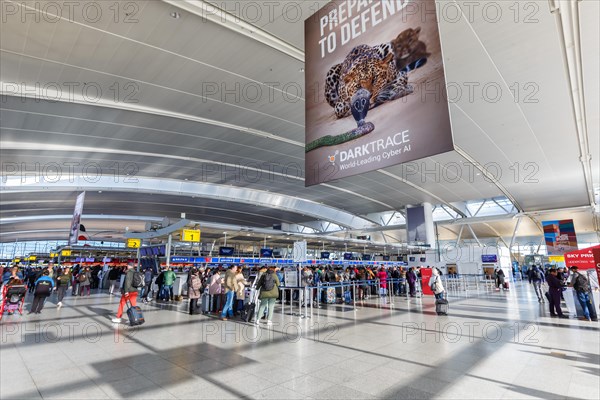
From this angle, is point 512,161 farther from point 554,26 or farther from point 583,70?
point 554,26

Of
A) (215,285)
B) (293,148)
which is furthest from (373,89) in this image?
(293,148)

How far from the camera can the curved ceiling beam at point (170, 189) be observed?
17.9 meters

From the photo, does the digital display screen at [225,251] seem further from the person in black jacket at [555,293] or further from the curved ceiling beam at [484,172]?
the person in black jacket at [555,293]

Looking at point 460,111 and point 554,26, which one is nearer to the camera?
point 554,26

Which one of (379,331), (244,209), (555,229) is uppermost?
(244,209)

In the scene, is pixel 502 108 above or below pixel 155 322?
above

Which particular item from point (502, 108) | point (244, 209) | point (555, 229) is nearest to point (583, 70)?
point (502, 108)

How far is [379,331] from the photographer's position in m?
7.92

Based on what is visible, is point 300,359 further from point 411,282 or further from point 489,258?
point 489,258

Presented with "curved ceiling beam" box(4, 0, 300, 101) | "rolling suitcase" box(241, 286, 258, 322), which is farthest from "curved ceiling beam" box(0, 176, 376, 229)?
"rolling suitcase" box(241, 286, 258, 322)

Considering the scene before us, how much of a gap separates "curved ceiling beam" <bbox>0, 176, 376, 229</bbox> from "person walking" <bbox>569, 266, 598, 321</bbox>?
19.4 m

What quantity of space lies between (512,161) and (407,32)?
16.4 metres

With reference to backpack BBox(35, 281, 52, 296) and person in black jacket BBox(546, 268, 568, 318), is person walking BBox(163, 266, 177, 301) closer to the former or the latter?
backpack BBox(35, 281, 52, 296)

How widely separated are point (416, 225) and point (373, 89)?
24.3m
